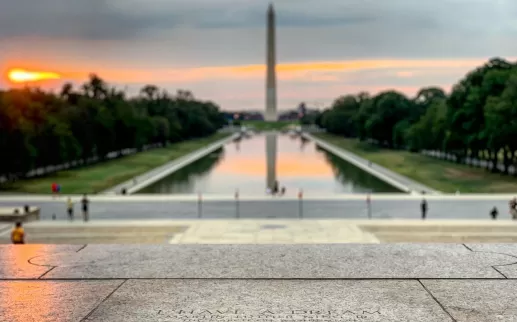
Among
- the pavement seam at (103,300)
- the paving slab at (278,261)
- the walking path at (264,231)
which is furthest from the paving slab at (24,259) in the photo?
the walking path at (264,231)

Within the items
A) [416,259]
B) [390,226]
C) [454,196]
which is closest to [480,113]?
[454,196]

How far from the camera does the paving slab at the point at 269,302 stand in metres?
5.15

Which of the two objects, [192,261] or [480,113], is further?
[480,113]

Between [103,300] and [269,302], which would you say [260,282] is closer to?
[269,302]

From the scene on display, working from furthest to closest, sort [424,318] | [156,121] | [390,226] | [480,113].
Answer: [156,121], [480,113], [390,226], [424,318]

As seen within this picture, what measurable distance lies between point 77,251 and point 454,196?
39.0 m

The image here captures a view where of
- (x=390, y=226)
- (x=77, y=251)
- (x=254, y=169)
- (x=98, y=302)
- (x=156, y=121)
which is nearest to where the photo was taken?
(x=98, y=302)

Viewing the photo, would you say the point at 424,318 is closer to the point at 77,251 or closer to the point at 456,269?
the point at 456,269

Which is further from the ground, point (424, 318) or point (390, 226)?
point (424, 318)

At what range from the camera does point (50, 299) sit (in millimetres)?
5664

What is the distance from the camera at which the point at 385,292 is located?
577 centimetres

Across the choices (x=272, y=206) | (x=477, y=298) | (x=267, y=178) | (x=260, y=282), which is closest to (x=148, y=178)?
(x=267, y=178)

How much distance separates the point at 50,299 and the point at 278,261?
248 centimetres

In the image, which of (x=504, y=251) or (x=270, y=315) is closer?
(x=270, y=315)
